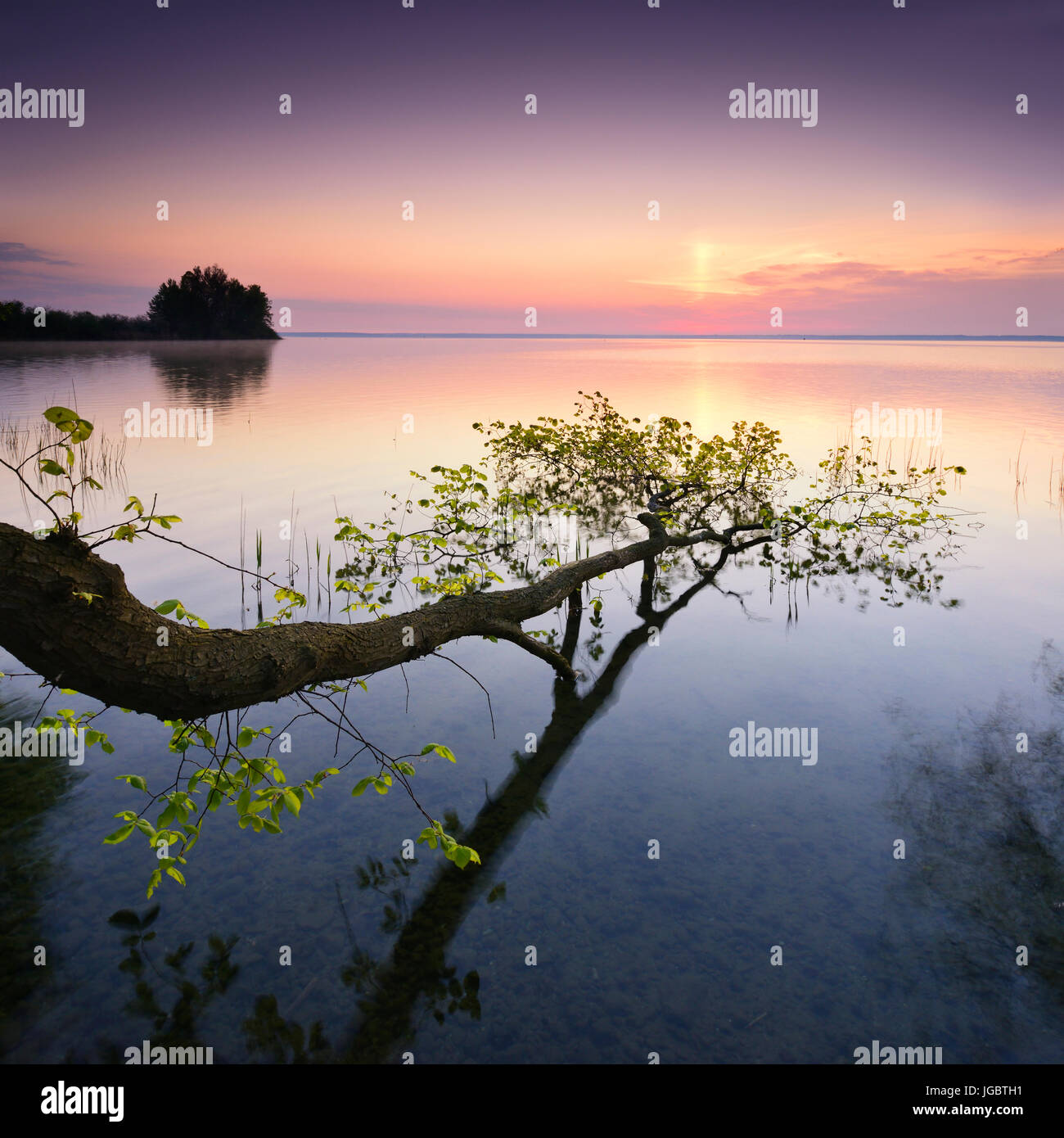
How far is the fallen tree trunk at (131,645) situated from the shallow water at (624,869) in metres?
2.26

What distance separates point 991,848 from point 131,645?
23.8ft

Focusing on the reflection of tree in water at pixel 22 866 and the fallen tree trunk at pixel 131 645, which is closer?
the fallen tree trunk at pixel 131 645

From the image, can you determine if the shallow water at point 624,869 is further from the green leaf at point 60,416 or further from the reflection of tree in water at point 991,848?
the green leaf at point 60,416

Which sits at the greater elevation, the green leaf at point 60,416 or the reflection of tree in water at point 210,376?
the reflection of tree in water at point 210,376

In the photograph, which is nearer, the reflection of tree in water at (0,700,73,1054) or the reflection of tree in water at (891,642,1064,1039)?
the reflection of tree in water at (0,700,73,1054)

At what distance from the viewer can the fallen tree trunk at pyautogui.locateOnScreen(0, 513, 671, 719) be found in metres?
3.54

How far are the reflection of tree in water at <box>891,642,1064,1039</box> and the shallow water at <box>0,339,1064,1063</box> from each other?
29mm

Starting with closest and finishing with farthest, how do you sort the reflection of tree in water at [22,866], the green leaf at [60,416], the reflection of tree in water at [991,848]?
the green leaf at [60,416], the reflection of tree in water at [22,866], the reflection of tree in water at [991,848]

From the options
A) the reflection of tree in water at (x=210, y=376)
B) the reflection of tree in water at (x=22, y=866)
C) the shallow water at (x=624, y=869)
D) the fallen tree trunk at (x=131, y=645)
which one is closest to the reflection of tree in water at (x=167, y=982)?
the shallow water at (x=624, y=869)

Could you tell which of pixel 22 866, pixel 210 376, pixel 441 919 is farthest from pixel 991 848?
pixel 210 376

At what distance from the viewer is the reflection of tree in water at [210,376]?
135 feet

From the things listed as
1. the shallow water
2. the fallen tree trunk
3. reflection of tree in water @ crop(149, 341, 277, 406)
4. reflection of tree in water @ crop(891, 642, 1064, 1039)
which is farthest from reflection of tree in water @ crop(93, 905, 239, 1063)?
reflection of tree in water @ crop(149, 341, 277, 406)

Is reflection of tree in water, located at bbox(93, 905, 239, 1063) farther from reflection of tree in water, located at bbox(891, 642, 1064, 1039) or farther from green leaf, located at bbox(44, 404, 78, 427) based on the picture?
reflection of tree in water, located at bbox(891, 642, 1064, 1039)

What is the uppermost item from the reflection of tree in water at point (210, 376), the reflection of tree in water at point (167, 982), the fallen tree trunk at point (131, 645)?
the reflection of tree in water at point (210, 376)
